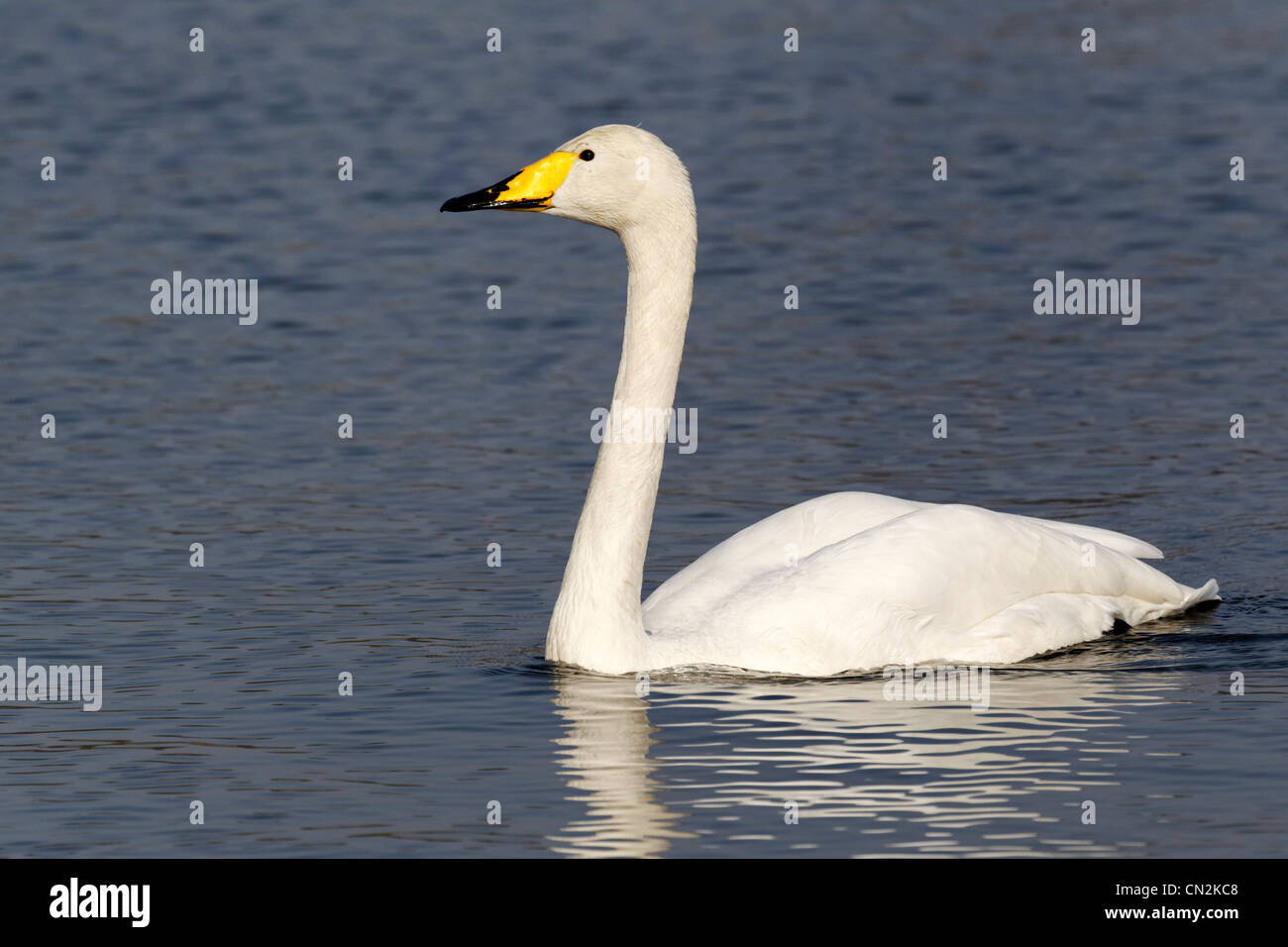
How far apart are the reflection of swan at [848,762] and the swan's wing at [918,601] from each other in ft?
0.59

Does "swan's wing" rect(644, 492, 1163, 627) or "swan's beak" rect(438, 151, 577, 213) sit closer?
"swan's beak" rect(438, 151, 577, 213)

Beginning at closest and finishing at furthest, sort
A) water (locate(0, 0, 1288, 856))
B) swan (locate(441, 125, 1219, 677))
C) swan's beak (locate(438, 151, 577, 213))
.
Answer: water (locate(0, 0, 1288, 856))
swan (locate(441, 125, 1219, 677))
swan's beak (locate(438, 151, 577, 213))

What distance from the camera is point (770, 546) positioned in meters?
11.3

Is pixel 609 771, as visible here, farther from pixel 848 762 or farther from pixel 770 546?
pixel 770 546

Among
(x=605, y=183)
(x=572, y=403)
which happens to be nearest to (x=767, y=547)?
(x=605, y=183)

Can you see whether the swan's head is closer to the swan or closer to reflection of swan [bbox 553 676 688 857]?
the swan

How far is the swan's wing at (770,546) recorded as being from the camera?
36.1 ft

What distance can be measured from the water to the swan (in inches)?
8.4

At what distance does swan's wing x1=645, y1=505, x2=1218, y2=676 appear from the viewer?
417 inches

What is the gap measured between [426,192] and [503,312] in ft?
14.1

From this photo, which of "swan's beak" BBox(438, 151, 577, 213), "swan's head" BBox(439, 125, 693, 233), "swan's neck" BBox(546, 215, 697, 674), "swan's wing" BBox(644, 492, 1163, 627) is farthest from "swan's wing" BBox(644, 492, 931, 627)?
"swan's beak" BBox(438, 151, 577, 213)

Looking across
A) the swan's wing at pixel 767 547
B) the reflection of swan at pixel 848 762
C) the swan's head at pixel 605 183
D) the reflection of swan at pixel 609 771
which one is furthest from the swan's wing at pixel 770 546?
the swan's head at pixel 605 183

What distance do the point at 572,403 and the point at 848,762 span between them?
285 inches
